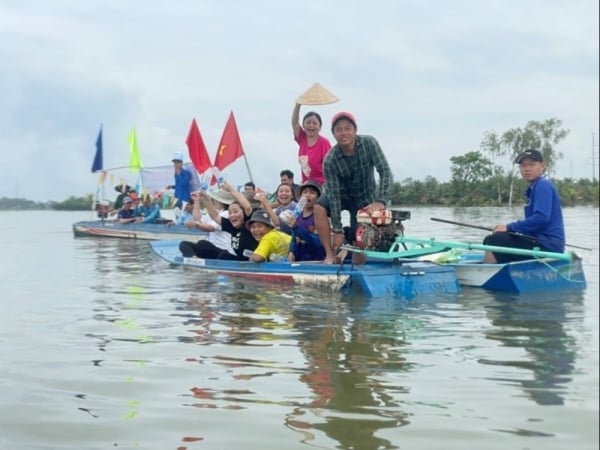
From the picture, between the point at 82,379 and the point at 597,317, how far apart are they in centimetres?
309

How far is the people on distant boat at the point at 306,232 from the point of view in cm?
787

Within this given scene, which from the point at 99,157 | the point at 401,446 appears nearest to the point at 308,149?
the point at 401,446

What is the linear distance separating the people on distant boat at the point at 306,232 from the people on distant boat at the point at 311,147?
2.52ft

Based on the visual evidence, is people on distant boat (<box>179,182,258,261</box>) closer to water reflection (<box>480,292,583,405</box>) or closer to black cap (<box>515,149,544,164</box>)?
water reflection (<box>480,292,583,405</box>)

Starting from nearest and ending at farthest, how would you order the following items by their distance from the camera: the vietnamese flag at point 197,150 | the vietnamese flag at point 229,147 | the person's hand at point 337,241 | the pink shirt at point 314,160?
the person's hand at point 337,241 < the pink shirt at point 314,160 < the vietnamese flag at point 229,147 < the vietnamese flag at point 197,150

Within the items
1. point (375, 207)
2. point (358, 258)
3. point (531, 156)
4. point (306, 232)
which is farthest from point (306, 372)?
point (306, 232)

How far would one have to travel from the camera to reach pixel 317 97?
8.98 metres

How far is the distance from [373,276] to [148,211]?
15.1 meters

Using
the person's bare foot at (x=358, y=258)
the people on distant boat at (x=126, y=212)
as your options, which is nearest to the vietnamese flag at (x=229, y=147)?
the people on distant boat at (x=126, y=212)

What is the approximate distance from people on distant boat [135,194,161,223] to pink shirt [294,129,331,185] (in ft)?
36.9

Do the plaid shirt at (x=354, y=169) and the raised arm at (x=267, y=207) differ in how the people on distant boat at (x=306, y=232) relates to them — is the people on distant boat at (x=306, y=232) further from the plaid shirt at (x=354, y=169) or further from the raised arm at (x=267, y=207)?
the plaid shirt at (x=354, y=169)

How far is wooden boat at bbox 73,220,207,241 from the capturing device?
17031 millimetres

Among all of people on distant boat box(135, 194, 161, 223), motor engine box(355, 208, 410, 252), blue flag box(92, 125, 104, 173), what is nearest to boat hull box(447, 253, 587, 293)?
motor engine box(355, 208, 410, 252)

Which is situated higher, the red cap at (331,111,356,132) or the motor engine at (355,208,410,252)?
the red cap at (331,111,356,132)
